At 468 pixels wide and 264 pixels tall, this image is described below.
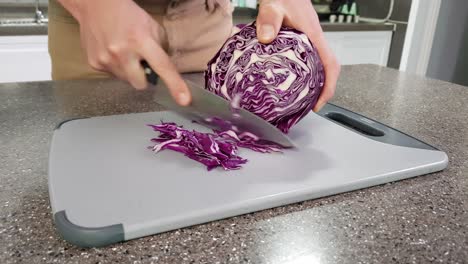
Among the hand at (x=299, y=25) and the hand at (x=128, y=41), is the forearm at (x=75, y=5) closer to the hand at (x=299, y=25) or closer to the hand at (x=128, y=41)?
the hand at (x=128, y=41)

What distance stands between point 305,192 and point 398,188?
175mm

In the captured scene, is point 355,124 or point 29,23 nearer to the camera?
point 355,124

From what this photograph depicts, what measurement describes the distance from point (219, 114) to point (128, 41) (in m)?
0.22

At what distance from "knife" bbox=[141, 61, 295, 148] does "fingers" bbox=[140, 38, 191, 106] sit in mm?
31

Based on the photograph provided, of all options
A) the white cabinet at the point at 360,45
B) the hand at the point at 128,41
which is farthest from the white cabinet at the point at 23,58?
the white cabinet at the point at 360,45

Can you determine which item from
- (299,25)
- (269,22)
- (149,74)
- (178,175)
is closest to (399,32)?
(299,25)

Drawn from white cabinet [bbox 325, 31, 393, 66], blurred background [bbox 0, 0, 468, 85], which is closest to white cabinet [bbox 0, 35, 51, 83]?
blurred background [bbox 0, 0, 468, 85]

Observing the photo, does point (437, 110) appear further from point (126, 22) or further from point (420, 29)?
point (420, 29)

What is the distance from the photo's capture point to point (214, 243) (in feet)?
1.75

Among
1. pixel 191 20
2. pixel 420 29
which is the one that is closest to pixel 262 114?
pixel 191 20

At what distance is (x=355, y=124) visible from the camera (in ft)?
3.28

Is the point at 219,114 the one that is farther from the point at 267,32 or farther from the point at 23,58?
the point at 23,58

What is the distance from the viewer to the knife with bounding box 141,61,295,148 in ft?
2.49

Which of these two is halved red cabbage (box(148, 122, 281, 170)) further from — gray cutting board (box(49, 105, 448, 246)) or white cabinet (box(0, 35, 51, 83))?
white cabinet (box(0, 35, 51, 83))
